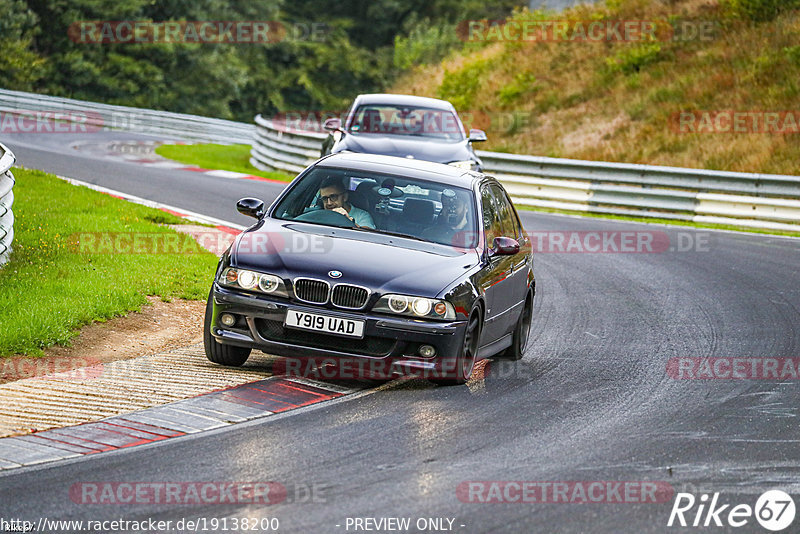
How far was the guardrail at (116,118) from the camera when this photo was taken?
3634cm

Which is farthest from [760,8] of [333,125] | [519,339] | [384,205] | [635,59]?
[384,205]

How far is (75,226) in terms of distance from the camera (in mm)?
14086

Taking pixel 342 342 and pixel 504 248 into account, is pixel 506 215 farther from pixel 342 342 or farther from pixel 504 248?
pixel 342 342

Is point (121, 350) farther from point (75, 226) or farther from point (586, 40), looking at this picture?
point (586, 40)

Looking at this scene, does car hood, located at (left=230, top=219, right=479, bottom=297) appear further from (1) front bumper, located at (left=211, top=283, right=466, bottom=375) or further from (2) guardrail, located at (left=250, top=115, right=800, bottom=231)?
(2) guardrail, located at (left=250, top=115, right=800, bottom=231)

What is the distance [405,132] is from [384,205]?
9319mm

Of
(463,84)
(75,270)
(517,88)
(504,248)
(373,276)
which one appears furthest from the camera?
(463,84)

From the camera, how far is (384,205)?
30.8 feet

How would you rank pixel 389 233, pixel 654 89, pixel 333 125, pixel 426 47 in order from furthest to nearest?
pixel 426 47 < pixel 654 89 < pixel 333 125 < pixel 389 233

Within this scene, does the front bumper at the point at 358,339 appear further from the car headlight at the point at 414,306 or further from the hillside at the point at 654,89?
the hillside at the point at 654,89

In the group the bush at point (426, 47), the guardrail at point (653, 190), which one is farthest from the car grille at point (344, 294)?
the bush at point (426, 47)

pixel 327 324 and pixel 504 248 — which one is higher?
pixel 504 248

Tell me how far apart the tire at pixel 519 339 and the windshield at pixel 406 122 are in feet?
27.6

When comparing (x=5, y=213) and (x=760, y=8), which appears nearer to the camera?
(x=5, y=213)
